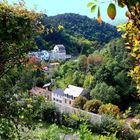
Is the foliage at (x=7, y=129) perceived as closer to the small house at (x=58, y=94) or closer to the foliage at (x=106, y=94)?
the foliage at (x=106, y=94)

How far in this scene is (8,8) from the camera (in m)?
2.21

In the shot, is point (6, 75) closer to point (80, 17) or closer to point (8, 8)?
point (8, 8)

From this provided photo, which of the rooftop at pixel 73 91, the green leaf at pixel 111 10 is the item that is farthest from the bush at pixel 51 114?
the green leaf at pixel 111 10

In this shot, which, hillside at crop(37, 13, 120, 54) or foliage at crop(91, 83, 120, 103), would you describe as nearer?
foliage at crop(91, 83, 120, 103)

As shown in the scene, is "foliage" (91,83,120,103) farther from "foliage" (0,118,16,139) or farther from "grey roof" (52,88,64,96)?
"foliage" (0,118,16,139)

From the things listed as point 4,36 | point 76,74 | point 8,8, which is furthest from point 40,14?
point 76,74

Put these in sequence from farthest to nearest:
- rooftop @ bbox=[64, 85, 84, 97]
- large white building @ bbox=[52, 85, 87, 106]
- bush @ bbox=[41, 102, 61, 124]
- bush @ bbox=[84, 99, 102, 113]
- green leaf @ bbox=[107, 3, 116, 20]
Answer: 1. large white building @ bbox=[52, 85, 87, 106]
2. rooftop @ bbox=[64, 85, 84, 97]
3. bush @ bbox=[84, 99, 102, 113]
4. bush @ bbox=[41, 102, 61, 124]
5. green leaf @ bbox=[107, 3, 116, 20]

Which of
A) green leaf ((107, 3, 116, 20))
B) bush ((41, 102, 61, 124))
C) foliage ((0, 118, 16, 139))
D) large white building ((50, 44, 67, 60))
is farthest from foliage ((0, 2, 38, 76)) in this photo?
large white building ((50, 44, 67, 60))

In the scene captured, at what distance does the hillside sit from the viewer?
3506 cm

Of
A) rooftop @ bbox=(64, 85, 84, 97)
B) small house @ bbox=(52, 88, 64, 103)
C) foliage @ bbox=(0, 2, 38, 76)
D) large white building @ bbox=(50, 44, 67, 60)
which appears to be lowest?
small house @ bbox=(52, 88, 64, 103)

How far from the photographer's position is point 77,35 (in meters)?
41.7

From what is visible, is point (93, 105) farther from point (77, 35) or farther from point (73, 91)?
point (77, 35)

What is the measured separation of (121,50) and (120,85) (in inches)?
165

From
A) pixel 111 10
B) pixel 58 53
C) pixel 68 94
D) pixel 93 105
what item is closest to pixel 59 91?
pixel 68 94
